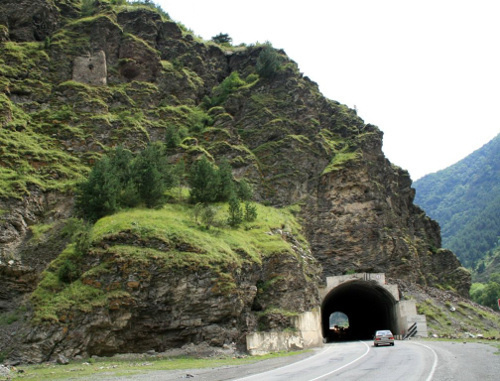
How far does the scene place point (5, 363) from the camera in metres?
23.9

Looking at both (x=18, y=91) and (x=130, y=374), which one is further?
(x=18, y=91)

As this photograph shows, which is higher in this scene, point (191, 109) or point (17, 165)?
point (191, 109)

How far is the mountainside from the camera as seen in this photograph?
29.5 metres

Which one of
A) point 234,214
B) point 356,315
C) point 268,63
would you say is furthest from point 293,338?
point 268,63

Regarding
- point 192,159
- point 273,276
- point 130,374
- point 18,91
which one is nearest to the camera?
point 130,374

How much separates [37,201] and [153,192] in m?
10.4

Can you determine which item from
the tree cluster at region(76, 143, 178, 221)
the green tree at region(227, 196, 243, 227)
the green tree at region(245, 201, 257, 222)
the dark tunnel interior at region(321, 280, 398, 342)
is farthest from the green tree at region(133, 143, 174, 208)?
the dark tunnel interior at region(321, 280, 398, 342)

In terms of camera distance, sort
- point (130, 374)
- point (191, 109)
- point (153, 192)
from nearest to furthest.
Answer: point (130, 374), point (153, 192), point (191, 109)

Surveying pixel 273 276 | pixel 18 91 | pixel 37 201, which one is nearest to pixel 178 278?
pixel 273 276

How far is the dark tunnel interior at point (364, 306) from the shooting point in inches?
2015

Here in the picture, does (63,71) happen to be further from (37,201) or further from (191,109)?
(37,201)

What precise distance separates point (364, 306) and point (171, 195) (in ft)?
121

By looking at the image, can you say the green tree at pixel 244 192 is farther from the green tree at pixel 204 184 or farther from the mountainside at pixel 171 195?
the green tree at pixel 204 184

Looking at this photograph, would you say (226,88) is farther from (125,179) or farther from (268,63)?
(125,179)
